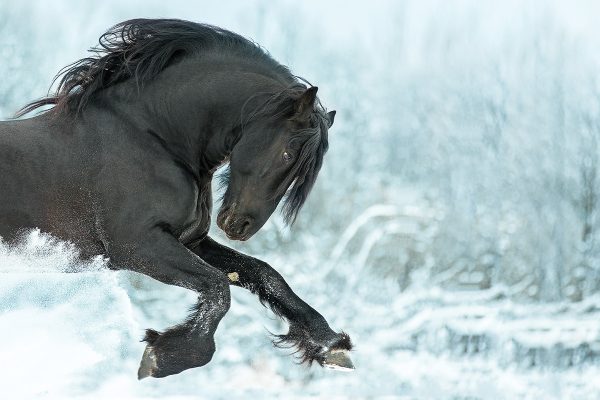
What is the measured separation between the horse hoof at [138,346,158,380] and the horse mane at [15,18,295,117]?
129cm

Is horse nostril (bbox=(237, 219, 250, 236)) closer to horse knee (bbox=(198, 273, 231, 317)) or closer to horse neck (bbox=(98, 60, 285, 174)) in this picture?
horse knee (bbox=(198, 273, 231, 317))

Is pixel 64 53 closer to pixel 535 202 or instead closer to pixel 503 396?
pixel 535 202

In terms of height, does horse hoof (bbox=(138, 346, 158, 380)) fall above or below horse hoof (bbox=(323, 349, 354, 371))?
below

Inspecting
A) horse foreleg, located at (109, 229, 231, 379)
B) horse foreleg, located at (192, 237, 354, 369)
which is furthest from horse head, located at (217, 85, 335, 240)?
horse foreleg, located at (192, 237, 354, 369)

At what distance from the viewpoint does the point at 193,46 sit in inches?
213

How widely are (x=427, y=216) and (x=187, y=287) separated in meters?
15.6

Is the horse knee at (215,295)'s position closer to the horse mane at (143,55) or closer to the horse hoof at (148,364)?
the horse hoof at (148,364)

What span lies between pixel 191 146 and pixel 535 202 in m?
15.6

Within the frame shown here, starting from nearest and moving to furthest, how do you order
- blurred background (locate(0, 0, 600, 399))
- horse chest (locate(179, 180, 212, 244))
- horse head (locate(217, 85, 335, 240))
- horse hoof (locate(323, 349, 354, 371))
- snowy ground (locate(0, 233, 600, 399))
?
horse head (locate(217, 85, 335, 240)) < horse chest (locate(179, 180, 212, 244)) < horse hoof (locate(323, 349, 354, 371)) < snowy ground (locate(0, 233, 600, 399)) < blurred background (locate(0, 0, 600, 399))

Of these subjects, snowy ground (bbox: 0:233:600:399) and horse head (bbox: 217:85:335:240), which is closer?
horse head (bbox: 217:85:335:240)

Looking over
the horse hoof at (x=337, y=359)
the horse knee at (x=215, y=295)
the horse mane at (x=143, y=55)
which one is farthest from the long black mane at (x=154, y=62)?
the horse hoof at (x=337, y=359)

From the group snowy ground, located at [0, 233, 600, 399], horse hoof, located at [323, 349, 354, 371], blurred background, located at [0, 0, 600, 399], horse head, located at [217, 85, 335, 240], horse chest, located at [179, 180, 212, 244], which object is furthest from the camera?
blurred background, located at [0, 0, 600, 399]

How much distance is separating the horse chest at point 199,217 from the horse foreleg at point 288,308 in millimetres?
124

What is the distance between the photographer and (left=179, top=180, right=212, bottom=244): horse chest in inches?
204
